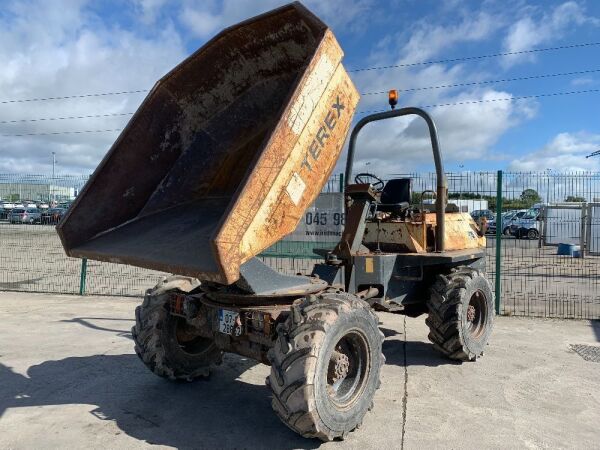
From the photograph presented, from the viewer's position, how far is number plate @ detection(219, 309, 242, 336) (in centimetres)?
412

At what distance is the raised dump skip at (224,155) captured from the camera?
11.8ft

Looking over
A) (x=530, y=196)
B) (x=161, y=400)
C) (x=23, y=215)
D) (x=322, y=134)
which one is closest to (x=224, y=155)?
(x=322, y=134)

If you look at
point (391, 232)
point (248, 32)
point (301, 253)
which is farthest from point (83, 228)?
point (301, 253)

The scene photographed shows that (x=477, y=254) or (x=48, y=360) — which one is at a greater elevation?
(x=477, y=254)

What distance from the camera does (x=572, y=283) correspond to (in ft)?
43.5

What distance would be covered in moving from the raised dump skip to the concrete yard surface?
57.8 inches

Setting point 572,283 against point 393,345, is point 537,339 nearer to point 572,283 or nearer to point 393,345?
point 393,345

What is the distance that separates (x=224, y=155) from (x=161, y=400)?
97.6 inches

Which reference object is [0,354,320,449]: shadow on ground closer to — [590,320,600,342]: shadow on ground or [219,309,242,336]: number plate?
[219,309,242,336]: number plate

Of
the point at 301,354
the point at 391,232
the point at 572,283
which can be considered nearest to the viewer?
the point at 301,354

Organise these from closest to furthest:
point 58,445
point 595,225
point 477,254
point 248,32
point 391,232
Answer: point 58,445
point 248,32
point 391,232
point 477,254
point 595,225

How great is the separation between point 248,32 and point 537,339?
19.4ft

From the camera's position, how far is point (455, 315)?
5.83 m

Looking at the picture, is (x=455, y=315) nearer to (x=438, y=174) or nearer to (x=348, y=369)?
(x=438, y=174)
